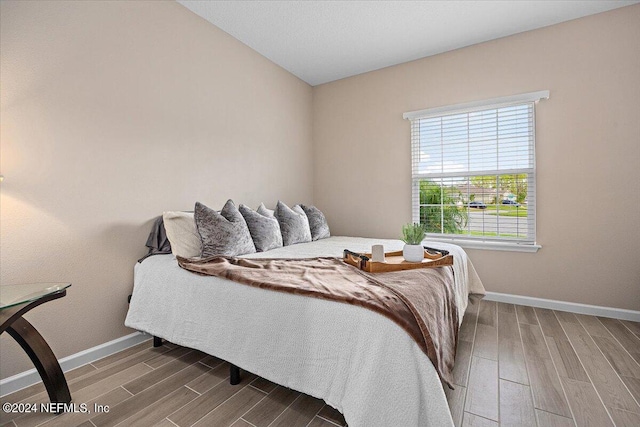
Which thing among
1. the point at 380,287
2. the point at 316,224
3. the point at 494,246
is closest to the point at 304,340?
the point at 380,287

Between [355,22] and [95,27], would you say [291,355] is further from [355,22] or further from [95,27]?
[355,22]

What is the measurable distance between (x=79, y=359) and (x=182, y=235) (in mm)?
1024

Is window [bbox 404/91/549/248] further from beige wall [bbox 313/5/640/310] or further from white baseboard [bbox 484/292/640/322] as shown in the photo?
white baseboard [bbox 484/292/640/322]

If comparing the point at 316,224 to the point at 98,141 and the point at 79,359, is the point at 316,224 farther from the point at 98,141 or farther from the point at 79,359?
the point at 79,359

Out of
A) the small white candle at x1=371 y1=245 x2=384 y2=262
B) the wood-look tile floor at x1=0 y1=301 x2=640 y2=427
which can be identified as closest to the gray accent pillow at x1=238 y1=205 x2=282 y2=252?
the wood-look tile floor at x1=0 y1=301 x2=640 y2=427

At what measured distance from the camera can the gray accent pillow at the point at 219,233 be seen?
2.26m

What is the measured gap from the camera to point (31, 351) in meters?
1.53

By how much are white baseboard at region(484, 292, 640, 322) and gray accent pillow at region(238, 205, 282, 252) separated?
2.46 metres

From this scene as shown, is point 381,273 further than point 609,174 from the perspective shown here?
No

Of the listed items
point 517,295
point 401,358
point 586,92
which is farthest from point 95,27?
point 517,295

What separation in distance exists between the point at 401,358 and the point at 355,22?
3.02 meters

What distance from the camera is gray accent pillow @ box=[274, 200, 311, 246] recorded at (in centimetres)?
305

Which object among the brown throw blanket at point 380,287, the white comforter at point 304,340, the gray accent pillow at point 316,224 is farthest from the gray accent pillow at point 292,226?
the white comforter at point 304,340

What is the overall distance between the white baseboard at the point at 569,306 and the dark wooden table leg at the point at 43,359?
3.68 metres
